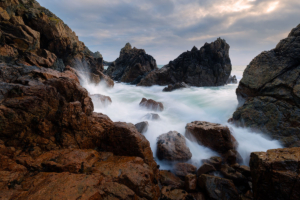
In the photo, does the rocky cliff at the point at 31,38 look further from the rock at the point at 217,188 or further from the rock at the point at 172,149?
the rock at the point at 217,188

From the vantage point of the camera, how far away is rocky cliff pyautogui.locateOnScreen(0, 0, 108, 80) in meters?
9.98

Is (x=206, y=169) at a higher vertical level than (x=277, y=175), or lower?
lower

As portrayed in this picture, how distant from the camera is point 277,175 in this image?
3.58 m

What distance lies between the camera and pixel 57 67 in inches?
581

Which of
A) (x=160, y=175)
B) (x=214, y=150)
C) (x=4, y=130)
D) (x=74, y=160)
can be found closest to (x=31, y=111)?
(x=4, y=130)

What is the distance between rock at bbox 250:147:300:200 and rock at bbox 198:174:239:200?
2.87 feet

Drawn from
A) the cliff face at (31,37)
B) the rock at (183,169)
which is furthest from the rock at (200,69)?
the rock at (183,169)

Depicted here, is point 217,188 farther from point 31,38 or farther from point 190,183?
point 31,38

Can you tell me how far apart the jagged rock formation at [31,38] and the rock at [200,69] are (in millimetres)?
19964

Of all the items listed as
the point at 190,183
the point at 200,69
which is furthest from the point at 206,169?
the point at 200,69

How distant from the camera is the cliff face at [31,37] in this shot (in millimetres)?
9992

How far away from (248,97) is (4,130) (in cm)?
1413

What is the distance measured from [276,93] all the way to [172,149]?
8.46 m

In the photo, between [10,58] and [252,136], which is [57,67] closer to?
Answer: [10,58]
